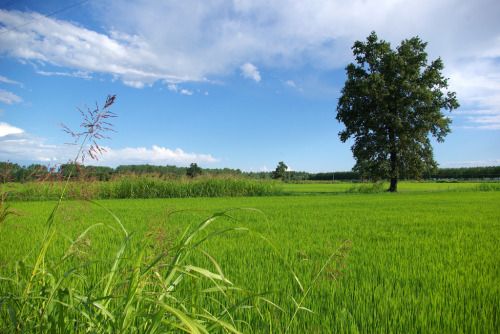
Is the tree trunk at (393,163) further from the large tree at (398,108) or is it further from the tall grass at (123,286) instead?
the tall grass at (123,286)

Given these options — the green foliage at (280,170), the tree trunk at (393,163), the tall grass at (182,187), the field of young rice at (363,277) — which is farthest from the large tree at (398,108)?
the green foliage at (280,170)

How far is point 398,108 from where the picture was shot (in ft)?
79.8

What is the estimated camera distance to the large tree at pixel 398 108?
23.9 m

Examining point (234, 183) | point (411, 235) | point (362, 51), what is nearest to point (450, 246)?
point (411, 235)

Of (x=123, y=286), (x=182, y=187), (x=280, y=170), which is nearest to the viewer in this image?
(x=123, y=286)

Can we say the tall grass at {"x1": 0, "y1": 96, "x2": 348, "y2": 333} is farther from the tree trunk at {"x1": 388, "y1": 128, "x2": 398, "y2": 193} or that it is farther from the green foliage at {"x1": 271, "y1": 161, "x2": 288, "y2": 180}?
the green foliage at {"x1": 271, "y1": 161, "x2": 288, "y2": 180}

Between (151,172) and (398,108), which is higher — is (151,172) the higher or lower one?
the lower one

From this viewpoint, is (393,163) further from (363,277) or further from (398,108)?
(363,277)

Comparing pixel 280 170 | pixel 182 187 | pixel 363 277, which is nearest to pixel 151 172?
pixel 182 187

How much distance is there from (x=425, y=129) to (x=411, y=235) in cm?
2375

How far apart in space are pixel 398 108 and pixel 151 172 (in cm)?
2189

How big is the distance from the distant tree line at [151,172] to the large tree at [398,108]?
2.53m

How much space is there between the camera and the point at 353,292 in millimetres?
2246

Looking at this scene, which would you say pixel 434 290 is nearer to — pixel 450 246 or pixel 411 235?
pixel 450 246
